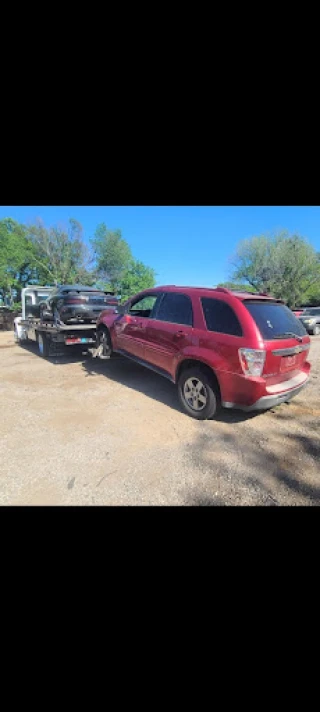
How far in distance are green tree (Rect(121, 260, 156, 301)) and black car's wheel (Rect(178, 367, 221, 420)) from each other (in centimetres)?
2690

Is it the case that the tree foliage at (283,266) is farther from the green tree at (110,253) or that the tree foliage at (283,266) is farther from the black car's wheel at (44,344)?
the black car's wheel at (44,344)

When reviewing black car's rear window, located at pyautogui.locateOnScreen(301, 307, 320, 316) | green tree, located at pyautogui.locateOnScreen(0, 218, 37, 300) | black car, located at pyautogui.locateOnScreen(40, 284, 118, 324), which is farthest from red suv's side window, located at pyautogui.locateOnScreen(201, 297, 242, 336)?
green tree, located at pyautogui.locateOnScreen(0, 218, 37, 300)

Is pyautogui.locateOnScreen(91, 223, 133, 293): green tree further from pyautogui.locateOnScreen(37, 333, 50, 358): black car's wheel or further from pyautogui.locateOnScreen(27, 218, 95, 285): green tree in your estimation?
pyautogui.locateOnScreen(37, 333, 50, 358): black car's wheel

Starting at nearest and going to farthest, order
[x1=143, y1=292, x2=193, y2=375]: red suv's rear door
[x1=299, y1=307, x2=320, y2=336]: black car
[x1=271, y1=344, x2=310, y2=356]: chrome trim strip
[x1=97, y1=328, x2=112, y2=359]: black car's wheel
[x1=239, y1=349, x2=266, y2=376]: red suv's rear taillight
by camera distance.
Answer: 1. [x1=239, y1=349, x2=266, y2=376]: red suv's rear taillight
2. [x1=271, y1=344, x2=310, y2=356]: chrome trim strip
3. [x1=143, y1=292, x2=193, y2=375]: red suv's rear door
4. [x1=97, y1=328, x2=112, y2=359]: black car's wheel
5. [x1=299, y1=307, x2=320, y2=336]: black car

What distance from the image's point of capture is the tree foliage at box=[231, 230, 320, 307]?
95.0 feet

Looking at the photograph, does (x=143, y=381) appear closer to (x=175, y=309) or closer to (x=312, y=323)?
(x=175, y=309)

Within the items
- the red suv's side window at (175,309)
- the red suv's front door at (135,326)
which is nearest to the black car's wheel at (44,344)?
the red suv's front door at (135,326)

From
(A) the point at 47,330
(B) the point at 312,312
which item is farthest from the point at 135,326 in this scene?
(B) the point at 312,312

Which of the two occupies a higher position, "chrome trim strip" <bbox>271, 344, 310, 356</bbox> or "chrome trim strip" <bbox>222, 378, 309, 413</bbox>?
"chrome trim strip" <bbox>271, 344, 310, 356</bbox>

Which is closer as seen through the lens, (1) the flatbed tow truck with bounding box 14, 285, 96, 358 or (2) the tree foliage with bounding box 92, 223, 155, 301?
(1) the flatbed tow truck with bounding box 14, 285, 96, 358

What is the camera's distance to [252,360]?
283 cm

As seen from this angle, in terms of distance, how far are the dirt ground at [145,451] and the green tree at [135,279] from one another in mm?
26593
